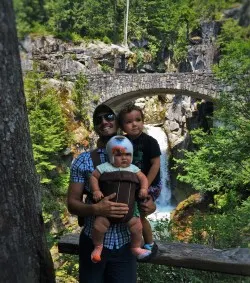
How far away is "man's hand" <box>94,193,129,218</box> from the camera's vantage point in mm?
2340

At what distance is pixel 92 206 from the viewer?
240cm

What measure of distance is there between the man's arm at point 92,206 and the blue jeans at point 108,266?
240 millimetres

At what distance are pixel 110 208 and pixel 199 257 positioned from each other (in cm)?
94

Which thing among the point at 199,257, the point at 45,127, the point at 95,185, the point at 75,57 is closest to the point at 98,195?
→ the point at 95,185

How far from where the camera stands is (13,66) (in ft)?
7.33

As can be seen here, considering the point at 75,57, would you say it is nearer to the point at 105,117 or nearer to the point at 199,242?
the point at 199,242

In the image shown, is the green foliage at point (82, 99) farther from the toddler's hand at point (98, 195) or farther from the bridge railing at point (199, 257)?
the toddler's hand at point (98, 195)

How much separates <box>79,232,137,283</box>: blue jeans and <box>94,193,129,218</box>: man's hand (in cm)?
28

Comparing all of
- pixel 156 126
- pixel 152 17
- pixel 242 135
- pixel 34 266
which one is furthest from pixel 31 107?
pixel 152 17

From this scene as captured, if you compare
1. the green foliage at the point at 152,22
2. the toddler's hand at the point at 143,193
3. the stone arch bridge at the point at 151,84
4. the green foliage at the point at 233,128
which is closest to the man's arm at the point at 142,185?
the toddler's hand at the point at 143,193

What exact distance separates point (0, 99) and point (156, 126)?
2627cm

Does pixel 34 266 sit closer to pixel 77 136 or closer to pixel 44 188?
pixel 44 188

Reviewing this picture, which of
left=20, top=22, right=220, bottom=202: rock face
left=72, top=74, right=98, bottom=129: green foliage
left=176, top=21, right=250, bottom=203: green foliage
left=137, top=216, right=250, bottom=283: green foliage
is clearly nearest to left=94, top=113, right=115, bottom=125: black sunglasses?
left=137, top=216, right=250, bottom=283: green foliage

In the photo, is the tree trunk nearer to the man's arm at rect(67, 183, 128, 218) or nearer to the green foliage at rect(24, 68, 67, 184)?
the man's arm at rect(67, 183, 128, 218)
